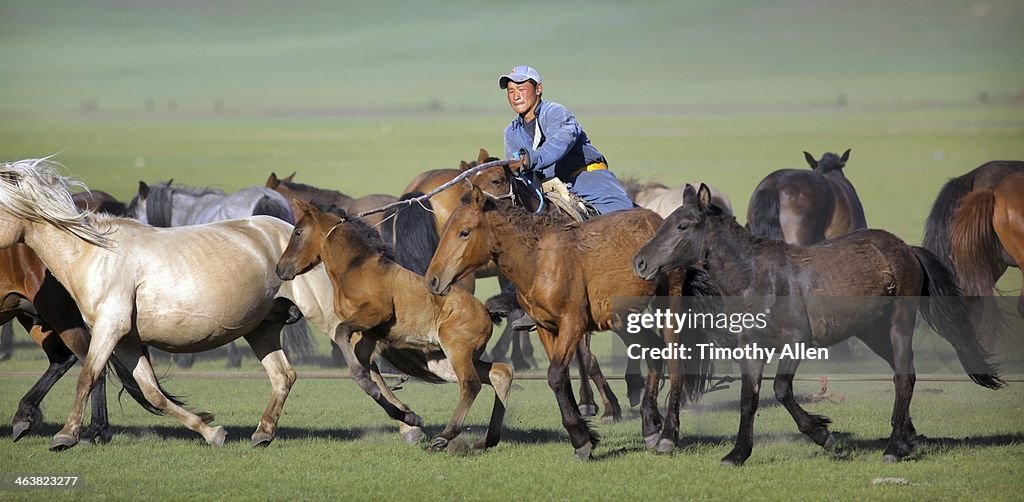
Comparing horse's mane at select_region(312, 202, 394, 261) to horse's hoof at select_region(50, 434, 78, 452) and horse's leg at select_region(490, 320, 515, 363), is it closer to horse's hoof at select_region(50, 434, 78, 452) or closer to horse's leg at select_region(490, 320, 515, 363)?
horse's hoof at select_region(50, 434, 78, 452)

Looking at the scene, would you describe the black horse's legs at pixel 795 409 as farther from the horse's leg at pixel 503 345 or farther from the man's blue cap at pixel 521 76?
the horse's leg at pixel 503 345

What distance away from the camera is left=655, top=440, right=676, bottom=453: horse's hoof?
802cm

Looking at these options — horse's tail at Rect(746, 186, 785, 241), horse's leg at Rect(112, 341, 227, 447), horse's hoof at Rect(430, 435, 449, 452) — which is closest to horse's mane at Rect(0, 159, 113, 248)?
horse's leg at Rect(112, 341, 227, 447)

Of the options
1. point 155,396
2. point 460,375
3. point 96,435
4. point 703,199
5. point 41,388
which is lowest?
point 96,435

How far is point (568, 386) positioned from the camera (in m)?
7.92

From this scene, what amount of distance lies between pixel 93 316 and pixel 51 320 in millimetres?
806

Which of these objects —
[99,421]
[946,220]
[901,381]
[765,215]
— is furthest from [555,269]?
[765,215]

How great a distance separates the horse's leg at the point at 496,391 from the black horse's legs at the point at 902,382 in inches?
92.1

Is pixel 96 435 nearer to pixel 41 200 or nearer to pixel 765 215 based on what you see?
pixel 41 200

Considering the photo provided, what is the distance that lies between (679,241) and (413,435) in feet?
7.89

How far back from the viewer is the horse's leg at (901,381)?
24.9 ft

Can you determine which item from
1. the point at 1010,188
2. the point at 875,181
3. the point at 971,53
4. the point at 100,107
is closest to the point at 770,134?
the point at 971,53

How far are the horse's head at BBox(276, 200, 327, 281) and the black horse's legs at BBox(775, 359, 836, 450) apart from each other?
2968 mm

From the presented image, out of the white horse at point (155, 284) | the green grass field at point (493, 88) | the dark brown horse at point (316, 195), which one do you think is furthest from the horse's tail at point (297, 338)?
the green grass field at point (493, 88)
